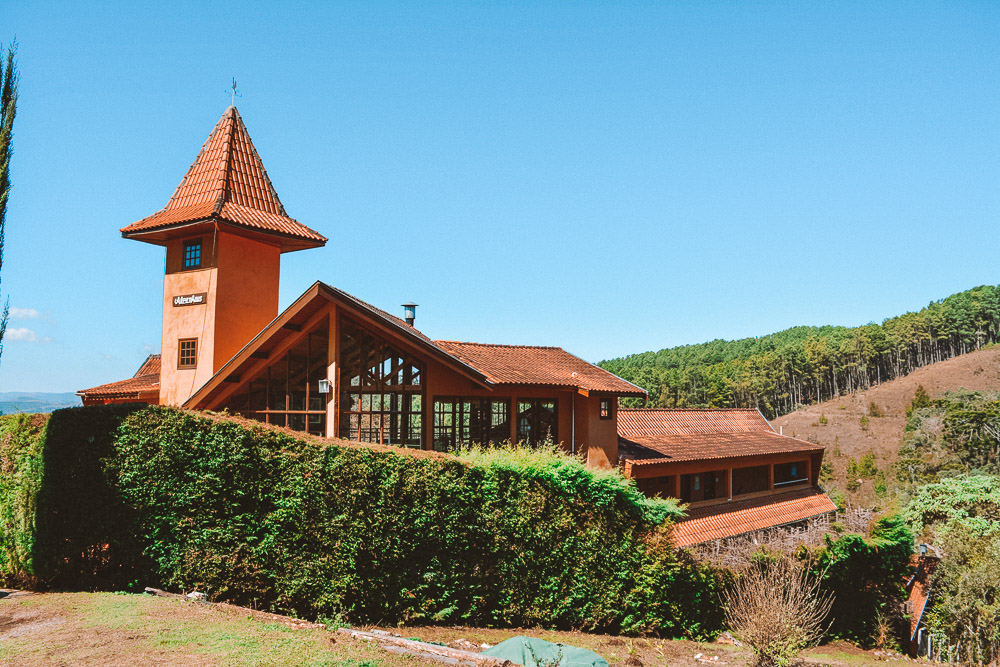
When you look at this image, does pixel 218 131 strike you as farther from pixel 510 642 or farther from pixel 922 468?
pixel 922 468

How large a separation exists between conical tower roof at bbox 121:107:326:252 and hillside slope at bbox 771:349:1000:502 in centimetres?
5067

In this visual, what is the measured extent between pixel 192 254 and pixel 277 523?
1435 centimetres

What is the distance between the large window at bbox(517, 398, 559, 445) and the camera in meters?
19.6

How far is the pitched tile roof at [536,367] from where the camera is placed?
18719 mm

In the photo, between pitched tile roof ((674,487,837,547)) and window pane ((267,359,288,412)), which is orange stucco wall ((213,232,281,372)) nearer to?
window pane ((267,359,288,412))

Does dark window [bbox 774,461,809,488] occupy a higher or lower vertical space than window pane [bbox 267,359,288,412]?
lower

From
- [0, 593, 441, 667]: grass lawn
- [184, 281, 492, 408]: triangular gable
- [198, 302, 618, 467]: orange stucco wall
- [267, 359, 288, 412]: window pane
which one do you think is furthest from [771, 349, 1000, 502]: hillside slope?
[0, 593, 441, 667]: grass lawn

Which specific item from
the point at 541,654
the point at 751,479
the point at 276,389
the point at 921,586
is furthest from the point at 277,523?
the point at 751,479

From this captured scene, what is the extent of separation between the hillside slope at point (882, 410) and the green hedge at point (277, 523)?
52.1 m

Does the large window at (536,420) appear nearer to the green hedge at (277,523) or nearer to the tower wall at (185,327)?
the green hedge at (277,523)

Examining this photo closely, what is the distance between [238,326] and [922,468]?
45.2 meters

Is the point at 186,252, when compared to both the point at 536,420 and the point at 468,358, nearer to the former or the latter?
the point at 468,358

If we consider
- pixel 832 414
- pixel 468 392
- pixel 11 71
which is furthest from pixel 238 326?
pixel 832 414

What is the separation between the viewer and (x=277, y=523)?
10.1 meters
